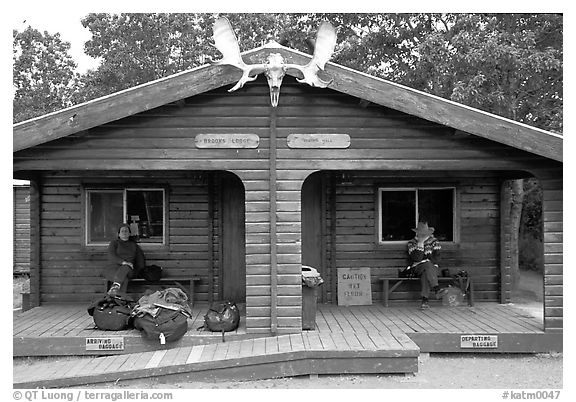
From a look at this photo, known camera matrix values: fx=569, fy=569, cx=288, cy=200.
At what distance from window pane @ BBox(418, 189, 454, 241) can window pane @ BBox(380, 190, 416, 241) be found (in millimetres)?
146

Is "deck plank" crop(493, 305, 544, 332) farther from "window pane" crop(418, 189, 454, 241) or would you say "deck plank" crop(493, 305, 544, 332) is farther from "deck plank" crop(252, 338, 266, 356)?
"deck plank" crop(252, 338, 266, 356)

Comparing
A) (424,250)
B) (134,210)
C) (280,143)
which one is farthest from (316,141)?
(134,210)

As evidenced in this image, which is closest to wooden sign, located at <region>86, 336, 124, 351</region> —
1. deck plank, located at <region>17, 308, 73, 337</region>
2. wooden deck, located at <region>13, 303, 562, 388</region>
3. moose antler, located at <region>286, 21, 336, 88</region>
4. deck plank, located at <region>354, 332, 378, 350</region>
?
wooden deck, located at <region>13, 303, 562, 388</region>

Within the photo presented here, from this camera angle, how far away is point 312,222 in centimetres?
922

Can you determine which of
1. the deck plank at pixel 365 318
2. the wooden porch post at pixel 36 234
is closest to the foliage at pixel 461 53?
the wooden porch post at pixel 36 234

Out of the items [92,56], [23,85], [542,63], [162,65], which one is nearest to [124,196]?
[542,63]

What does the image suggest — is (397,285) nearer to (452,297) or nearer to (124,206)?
(452,297)

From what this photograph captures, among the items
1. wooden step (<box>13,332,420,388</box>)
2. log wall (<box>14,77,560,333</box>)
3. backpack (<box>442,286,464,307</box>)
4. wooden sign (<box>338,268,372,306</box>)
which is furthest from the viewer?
wooden sign (<box>338,268,372,306</box>)

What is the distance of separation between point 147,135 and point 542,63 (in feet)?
27.6

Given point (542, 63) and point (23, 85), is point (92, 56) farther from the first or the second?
point (542, 63)

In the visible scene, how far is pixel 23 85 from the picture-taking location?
24.3m

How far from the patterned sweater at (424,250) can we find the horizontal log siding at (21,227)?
1029cm

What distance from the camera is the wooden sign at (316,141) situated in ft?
22.3

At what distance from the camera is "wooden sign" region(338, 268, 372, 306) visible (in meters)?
9.02
